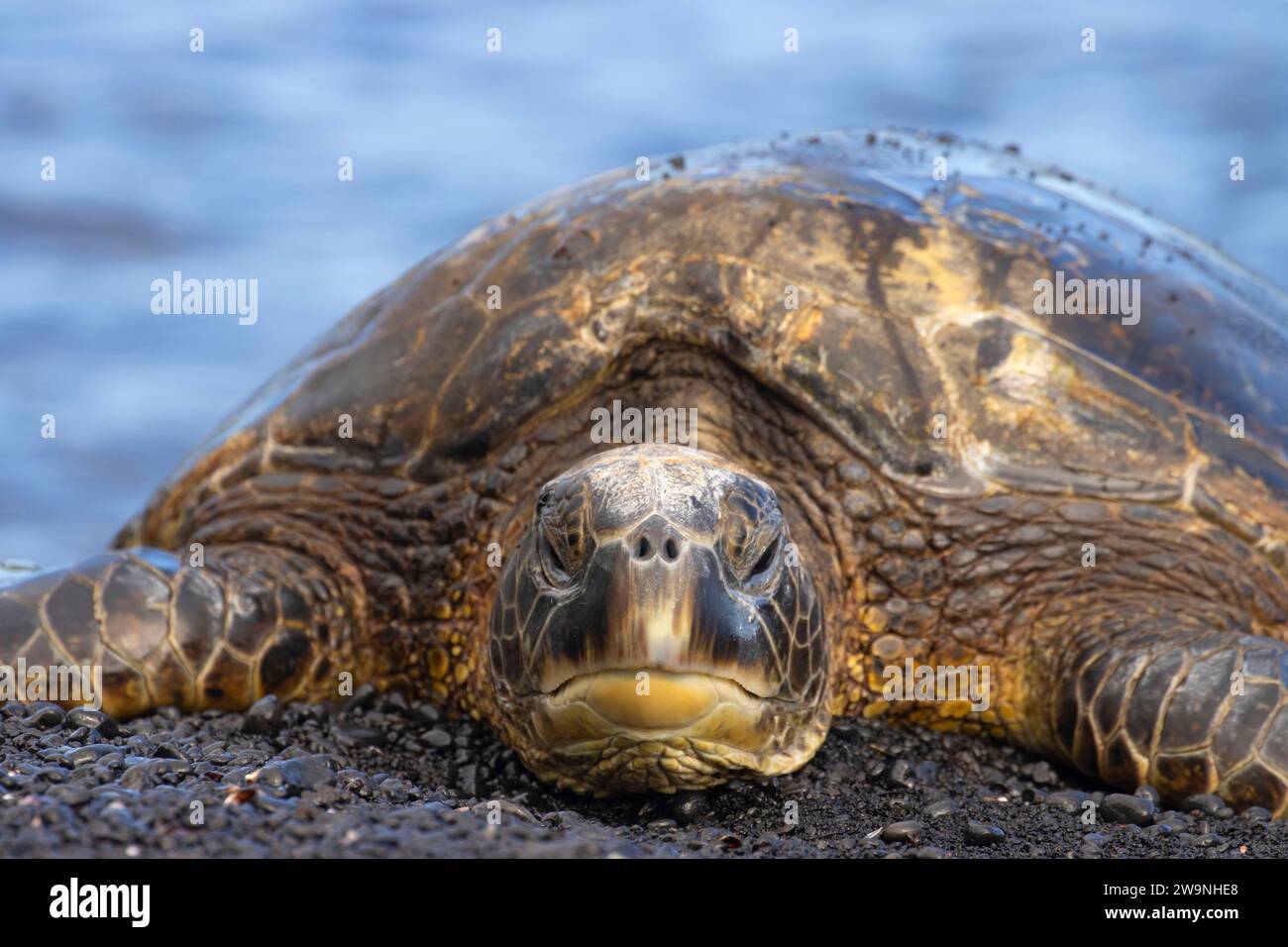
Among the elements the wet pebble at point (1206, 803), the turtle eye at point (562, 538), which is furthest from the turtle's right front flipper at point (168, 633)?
the wet pebble at point (1206, 803)

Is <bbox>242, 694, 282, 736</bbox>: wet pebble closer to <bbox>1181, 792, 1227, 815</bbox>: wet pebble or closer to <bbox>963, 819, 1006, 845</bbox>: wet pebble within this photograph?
<bbox>963, 819, 1006, 845</bbox>: wet pebble

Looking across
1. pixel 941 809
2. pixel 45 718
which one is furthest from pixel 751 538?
pixel 45 718

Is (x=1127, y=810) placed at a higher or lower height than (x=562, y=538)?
lower

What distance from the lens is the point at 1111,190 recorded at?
7.54 meters

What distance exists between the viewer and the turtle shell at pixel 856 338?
205 inches

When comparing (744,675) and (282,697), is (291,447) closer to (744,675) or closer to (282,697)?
(282,697)

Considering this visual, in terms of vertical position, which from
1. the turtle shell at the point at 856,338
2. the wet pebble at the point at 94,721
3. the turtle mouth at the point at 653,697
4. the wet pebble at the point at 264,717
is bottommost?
the wet pebble at the point at 264,717

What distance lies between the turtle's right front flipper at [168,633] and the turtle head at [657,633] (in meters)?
1.15

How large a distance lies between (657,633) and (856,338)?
2007 millimetres

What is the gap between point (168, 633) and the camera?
4934 millimetres

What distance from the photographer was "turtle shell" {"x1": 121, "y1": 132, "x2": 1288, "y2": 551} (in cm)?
520

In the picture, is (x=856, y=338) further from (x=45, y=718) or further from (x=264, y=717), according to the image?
(x=45, y=718)

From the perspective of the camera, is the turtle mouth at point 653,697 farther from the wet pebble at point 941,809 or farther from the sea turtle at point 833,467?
the wet pebble at point 941,809

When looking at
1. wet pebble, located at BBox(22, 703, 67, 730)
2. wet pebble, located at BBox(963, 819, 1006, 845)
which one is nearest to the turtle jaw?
wet pebble, located at BBox(963, 819, 1006, 845)
